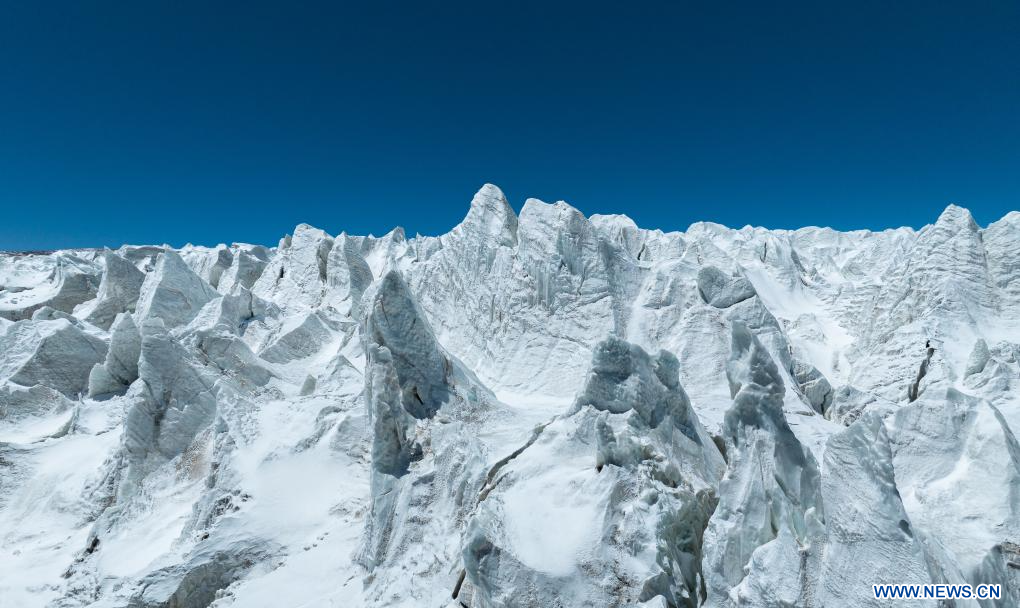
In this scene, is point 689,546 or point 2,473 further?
point 2,473

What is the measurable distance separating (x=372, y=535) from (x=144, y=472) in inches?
371

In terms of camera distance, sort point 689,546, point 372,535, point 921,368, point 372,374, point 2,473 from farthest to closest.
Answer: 1. point 921,368
2. point 2,473
3. point 372,374
4. point 372,535
5. point 689,546

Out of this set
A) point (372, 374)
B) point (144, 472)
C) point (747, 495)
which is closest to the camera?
point (747, 495)

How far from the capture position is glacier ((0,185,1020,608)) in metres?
8.90

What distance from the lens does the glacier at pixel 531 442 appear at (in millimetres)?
8898

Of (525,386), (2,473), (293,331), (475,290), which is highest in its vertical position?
(475,290)

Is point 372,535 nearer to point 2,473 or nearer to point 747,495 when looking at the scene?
point 747,495

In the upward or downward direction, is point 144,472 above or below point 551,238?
below

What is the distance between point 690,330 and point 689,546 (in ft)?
42.4

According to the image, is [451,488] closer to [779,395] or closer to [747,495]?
[747,495]

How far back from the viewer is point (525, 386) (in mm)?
22406

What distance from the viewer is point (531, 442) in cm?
1209

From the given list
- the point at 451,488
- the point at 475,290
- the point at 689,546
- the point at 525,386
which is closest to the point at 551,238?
the point at 475,290

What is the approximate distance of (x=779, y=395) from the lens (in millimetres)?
10109
